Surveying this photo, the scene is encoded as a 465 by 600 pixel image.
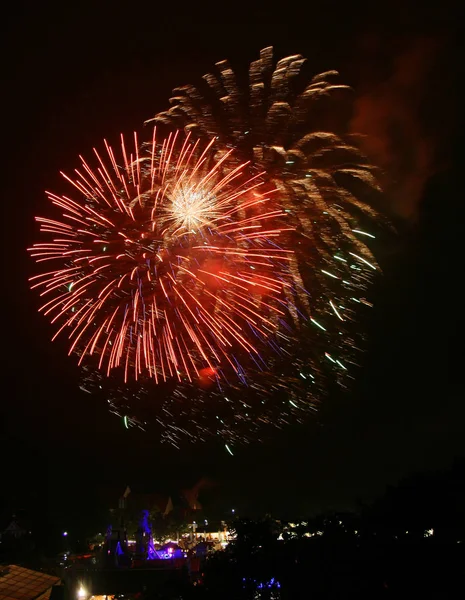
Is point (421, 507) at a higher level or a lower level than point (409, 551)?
higher

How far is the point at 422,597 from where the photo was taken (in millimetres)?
9219

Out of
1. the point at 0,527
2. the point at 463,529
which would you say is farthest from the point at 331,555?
the point at 0,527

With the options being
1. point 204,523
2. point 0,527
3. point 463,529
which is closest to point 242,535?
point 463,529

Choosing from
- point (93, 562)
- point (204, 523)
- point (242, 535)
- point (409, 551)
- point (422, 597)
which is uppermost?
point (204, 523)

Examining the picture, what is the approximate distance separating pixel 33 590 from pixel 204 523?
5278 centimetres

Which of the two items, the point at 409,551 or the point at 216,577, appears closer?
the point at 409,551

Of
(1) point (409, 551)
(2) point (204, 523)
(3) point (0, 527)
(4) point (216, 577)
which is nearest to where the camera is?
(1) point (409, 551)

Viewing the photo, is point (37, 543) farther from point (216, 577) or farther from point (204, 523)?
point (216, 577)

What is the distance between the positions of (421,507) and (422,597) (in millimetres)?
3808

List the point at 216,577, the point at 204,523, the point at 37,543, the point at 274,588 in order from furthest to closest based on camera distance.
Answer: the point at 204,523, the point at 37,543, the point at 216,577, the point at 274,588

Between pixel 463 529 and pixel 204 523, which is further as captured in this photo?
pixel 204 523

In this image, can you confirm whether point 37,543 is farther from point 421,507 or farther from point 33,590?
point 421,507

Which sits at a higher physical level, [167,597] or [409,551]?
[167,597]

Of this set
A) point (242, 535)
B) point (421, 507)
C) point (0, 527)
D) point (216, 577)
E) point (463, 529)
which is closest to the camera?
point (463, 529)
